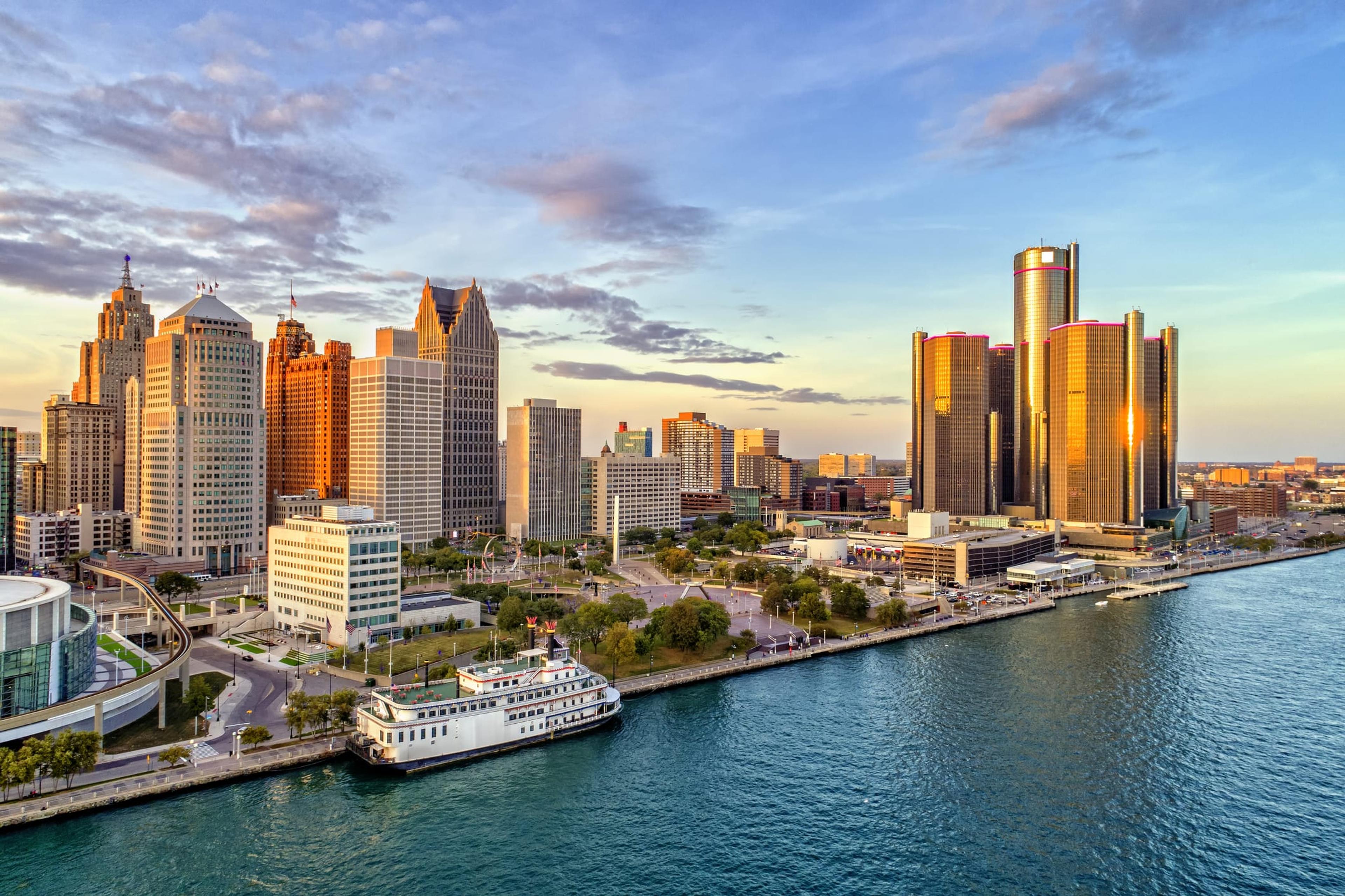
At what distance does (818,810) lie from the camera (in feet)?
197

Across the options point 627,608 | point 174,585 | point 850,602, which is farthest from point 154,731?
point 850,602

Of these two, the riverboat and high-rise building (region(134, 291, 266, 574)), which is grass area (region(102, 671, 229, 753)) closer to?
the riverboat

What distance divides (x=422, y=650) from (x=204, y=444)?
265 ft

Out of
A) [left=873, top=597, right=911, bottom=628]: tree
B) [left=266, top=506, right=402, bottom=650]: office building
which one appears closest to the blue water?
[left=873, top=597, right=911, bottom=628]: tree

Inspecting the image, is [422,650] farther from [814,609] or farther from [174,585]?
[814,609]

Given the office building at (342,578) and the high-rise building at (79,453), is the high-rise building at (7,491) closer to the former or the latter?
the high-rise building at (79,453)

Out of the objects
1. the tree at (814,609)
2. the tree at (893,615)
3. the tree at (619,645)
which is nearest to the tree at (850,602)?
the tree at (893,615)

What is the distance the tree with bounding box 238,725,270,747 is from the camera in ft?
216

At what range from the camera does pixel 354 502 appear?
A: 7195 inches

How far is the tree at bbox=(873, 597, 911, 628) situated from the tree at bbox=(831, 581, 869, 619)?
112 inches

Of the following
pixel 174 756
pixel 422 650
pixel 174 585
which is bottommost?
pixel 422 650

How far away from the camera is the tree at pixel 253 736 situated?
65.9 meters

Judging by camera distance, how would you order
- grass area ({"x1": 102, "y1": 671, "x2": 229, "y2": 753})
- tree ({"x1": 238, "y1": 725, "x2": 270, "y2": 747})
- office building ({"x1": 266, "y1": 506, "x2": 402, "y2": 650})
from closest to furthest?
tree ({"x1": 238, "y1": 725, "x2": 270, "y2": 747}), grass area ({"x1": 102, "y1": 671, "x2": 229, "y2": 753}), office building ({"x1": 266, "y1": 506, "x2": 402, "y2": 650})

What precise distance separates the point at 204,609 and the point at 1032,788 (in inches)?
4408
